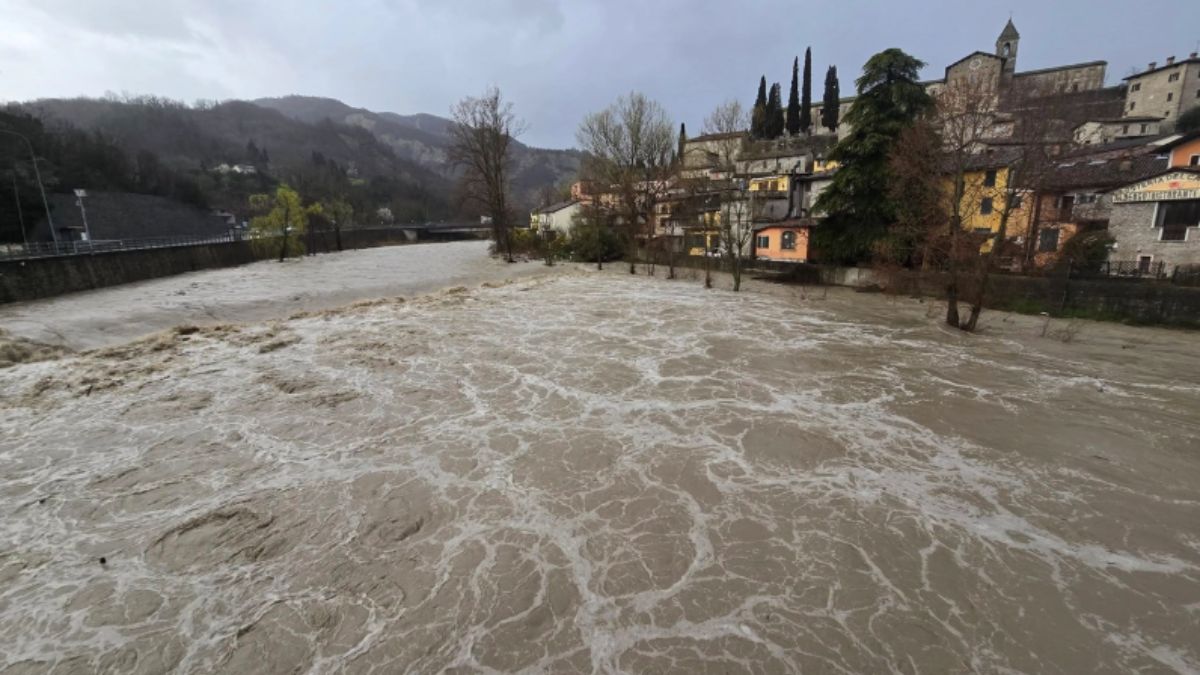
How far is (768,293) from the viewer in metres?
26.9

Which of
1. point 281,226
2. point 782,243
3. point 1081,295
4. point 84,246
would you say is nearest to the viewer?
point 1081,295

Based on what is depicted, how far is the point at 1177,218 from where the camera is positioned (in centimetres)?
2091

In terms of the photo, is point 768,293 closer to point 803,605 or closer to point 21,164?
point 803,605

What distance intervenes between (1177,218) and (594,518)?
97.1 ft

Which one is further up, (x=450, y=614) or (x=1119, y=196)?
(x=1119, y=196)

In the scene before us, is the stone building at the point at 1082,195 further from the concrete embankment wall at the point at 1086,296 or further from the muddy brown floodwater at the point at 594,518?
the muddy brown floodwater at the point at 594,518

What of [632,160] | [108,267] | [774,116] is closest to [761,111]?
[774,116]

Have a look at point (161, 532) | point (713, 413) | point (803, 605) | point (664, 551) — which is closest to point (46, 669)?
point (161, 532)

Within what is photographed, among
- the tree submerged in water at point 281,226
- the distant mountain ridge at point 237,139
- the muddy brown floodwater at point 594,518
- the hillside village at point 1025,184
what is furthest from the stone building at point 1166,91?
the tree submerged in water at point 281,226

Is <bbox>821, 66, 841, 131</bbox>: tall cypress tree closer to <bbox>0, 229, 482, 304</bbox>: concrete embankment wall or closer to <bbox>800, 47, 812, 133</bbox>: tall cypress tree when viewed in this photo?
<bbox>800, 47, 812, 133</bbox>: tall cypress tree

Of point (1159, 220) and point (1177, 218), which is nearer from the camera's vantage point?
point (1177, 218)

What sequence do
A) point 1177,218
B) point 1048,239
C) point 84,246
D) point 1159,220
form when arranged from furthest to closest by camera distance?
point 84,246 → point 1048,239 → point 1159,220 → point 1177,218

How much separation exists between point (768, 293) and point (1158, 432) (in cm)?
1879

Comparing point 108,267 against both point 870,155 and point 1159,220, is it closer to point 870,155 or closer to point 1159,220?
point 870,155
